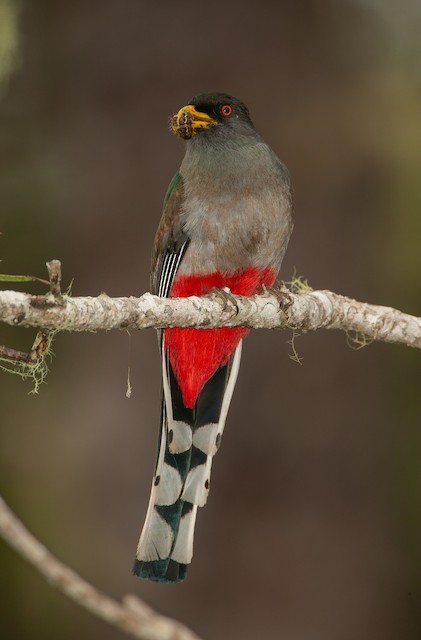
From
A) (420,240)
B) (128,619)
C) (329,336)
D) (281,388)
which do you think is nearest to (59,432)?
(281,388)

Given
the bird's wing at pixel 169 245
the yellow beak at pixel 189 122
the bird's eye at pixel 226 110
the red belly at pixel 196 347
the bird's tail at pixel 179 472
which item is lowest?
the bird's tail at pixel 179 472

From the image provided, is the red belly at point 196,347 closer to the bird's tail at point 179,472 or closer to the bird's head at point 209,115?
the bird's tail at point 179,472

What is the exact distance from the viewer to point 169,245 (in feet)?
13.6

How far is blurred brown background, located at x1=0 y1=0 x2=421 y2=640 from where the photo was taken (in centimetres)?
478

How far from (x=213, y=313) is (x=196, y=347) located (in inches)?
31.9

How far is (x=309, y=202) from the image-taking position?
16.4 feet

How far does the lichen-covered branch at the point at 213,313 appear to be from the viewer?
253 centimetres

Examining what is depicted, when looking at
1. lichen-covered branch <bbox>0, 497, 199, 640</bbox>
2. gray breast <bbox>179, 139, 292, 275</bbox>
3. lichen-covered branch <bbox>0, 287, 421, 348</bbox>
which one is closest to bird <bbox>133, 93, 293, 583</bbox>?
gray breast <bbox>179, 139, 292, 275</bbox>

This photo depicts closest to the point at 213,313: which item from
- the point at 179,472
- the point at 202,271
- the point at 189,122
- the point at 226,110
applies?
the point at 202,271

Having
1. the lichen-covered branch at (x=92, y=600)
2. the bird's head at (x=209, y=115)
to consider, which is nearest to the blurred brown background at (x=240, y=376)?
the bird's head at (x=209, y=115)

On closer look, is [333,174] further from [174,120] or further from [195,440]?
[195,440]

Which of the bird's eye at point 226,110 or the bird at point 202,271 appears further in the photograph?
the bird's eye at point 226,110

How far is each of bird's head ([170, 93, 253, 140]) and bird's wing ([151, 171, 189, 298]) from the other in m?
0.24

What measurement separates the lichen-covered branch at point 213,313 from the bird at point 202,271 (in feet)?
0.98
